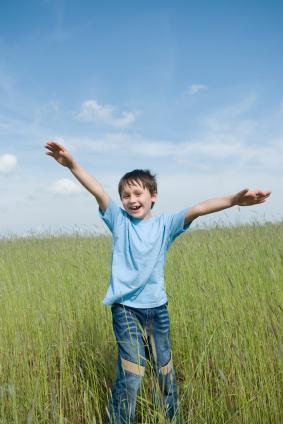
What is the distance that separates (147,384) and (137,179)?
121cm

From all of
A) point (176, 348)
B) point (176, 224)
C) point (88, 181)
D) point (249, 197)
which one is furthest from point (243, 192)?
point (176, 348)

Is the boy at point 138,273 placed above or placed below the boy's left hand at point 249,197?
below

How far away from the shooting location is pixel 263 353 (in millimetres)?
2229

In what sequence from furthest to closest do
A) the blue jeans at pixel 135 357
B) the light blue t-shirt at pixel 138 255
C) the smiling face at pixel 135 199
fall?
the smiling face at pixel 135 199 → the light blue t-shirt at pixel 138 255 → the blue jeans at pixel 135 357

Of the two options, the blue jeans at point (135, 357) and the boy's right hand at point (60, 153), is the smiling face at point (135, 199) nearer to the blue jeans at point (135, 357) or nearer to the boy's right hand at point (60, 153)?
the boy's right hand at point (60, 153)

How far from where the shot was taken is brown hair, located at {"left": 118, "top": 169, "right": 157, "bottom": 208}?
6.97 feet

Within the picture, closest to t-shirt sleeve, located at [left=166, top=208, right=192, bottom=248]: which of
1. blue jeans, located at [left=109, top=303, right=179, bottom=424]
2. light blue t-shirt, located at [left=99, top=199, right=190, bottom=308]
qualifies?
light blue t-shirt, located at [left=99, top=199, right=190, bottom=308]

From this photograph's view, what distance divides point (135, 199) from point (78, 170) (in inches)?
12.7

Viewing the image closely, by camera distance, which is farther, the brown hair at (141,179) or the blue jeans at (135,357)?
the brown hair at (141,179)

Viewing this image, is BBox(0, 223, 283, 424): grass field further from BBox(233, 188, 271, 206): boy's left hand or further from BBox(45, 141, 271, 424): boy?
BBox(233, 188, 271, 206): boy's left hand

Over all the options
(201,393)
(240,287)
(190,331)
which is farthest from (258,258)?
(201,393)

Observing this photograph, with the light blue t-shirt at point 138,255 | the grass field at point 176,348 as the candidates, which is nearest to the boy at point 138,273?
the light blue t-shirt at point 138,255

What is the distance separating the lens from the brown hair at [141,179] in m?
2.12

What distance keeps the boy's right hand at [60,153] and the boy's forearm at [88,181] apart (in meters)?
0.02
